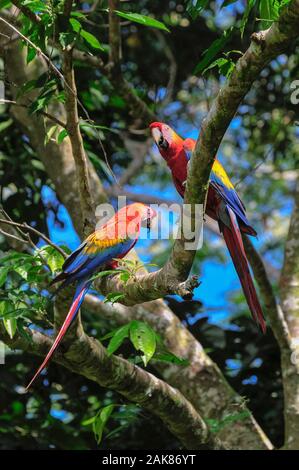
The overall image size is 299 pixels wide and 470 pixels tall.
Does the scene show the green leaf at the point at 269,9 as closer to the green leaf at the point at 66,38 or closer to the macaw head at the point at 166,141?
the green leaf at the point at 66,38

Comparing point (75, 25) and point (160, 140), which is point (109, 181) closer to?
point (160, 140)

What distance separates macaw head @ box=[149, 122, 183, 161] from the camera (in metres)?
3.12

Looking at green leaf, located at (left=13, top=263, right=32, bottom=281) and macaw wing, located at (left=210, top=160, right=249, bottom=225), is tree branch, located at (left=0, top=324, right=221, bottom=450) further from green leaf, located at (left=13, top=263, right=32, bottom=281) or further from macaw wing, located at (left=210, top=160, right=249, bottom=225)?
macaw wing, located at (left=210, top=160, right=249, bottom=225)

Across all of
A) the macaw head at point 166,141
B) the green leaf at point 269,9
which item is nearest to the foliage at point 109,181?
the green leaf at point 269,9

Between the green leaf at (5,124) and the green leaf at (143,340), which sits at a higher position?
the green leaf at (5,124)

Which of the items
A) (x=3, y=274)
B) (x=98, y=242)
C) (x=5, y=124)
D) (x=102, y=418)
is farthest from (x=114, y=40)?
(x=102, y=418)

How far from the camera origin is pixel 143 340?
2232 millimetres

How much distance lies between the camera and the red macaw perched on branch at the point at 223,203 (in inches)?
106

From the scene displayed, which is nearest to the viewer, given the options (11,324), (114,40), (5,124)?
(11,324)

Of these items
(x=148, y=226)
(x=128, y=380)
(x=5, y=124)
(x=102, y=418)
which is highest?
(x=5, y=124)

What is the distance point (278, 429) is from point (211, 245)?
369 cm

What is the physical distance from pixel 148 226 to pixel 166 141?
0.37 metres
